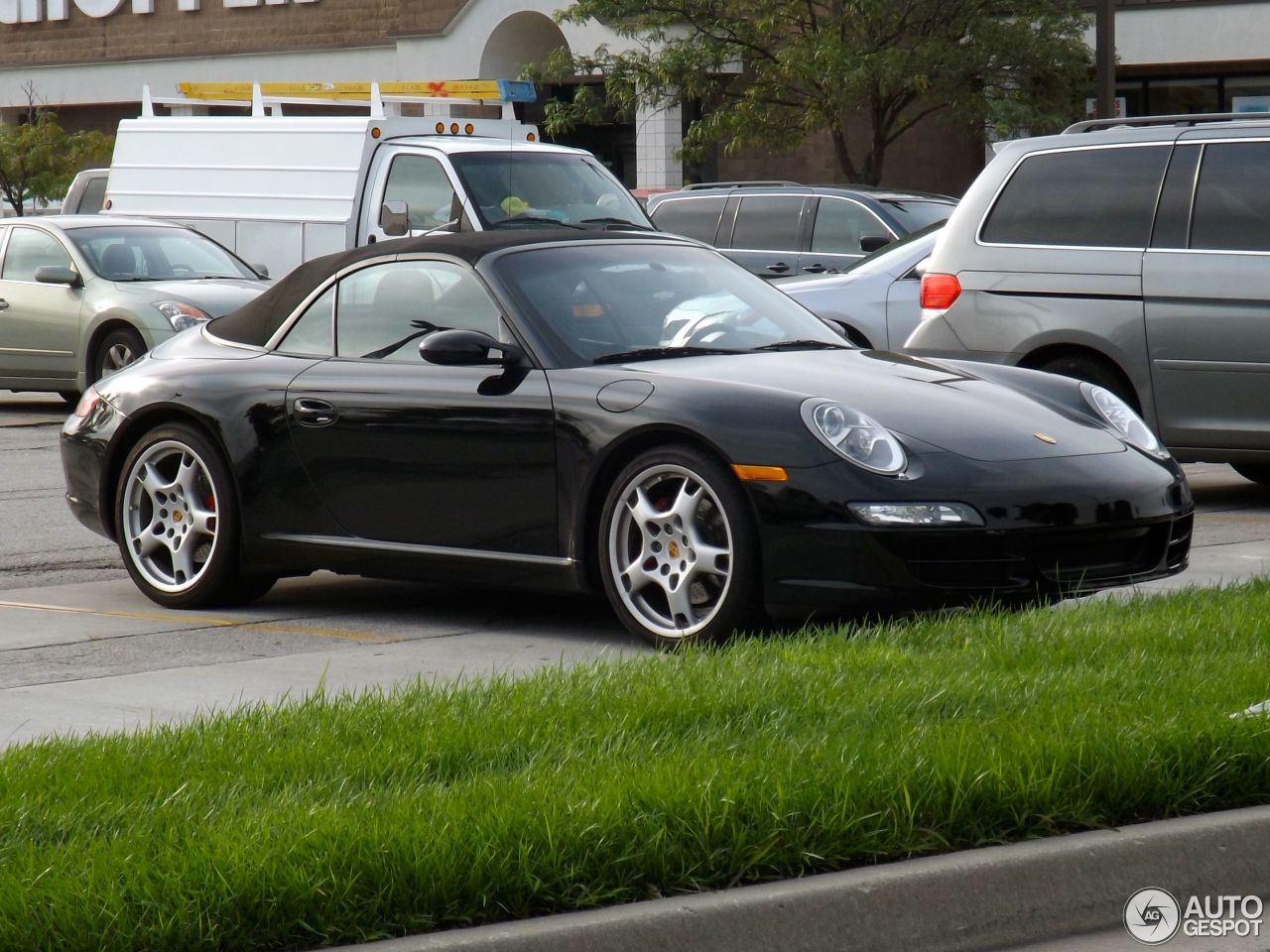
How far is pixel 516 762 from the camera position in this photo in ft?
15.1

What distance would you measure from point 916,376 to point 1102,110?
1615 centimetres

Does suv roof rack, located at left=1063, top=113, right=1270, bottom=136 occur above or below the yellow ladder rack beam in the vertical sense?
below

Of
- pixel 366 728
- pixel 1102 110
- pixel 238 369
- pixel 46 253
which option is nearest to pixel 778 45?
pixel 1102 110

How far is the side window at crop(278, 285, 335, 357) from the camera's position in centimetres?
774

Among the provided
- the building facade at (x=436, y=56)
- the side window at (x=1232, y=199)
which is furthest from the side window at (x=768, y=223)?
the building facade at (x=436, y=56)

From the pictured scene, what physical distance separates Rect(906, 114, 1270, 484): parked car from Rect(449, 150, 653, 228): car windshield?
19.5 ft

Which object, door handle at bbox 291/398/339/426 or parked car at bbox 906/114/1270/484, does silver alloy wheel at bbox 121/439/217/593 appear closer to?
door handle at bbox 291/398/339/426

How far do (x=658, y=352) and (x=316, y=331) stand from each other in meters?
1.44

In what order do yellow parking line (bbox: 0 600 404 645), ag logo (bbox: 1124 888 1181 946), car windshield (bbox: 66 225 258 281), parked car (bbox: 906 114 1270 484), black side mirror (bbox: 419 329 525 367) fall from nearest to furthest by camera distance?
ag logo (bbox: 1124 888 1181 946) < black side mirror (bbox: 419 329 525 367) < yellow parking line (bbox: 0 600 404 645) < parked car (bbox: 906 114 1270 484) < car windshield (bbox: 66 225 258 281)

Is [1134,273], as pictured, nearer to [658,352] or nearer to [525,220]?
[658,352]

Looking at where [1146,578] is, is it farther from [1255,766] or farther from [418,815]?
[418,815]

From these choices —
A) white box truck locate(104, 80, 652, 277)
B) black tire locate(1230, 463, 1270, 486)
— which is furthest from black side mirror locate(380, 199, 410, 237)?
black tire locate(1230, 463, 1270, 486)

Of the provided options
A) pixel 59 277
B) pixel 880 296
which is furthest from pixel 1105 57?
pixel 59 277

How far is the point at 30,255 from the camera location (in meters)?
16.8
